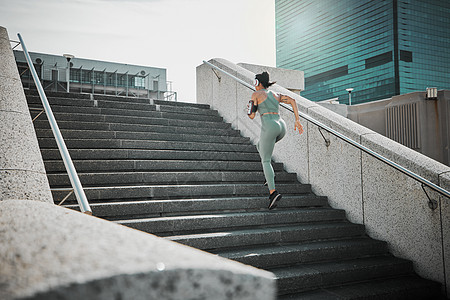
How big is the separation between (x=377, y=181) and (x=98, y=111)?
5.62 m

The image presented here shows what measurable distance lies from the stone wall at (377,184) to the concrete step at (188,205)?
58cm

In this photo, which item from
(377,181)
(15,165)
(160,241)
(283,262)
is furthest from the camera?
(377,181)

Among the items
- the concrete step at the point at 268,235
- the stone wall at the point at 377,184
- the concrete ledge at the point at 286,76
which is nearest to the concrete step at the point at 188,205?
the concrete step at the point at 268,235

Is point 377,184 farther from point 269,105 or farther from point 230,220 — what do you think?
point 230,220

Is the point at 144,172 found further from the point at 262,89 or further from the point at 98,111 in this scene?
the point at 98,111

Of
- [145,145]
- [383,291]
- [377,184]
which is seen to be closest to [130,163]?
[145,145]

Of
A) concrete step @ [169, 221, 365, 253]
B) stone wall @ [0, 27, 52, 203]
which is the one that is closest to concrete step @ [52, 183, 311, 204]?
concrete step @ [169, 221, 365, 253]

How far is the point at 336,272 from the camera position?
4133 mm

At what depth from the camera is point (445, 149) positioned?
10320mm

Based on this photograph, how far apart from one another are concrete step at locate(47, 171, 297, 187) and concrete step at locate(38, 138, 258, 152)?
38.1 inches

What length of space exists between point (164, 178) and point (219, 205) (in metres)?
1.04

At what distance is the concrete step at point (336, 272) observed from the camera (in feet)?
12.7

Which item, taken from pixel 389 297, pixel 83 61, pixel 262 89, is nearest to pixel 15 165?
pixel 262 89

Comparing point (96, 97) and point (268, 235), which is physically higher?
point (96, 97)
